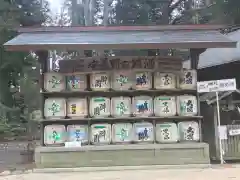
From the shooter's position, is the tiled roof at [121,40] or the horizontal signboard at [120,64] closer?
the tiled roof at [121,40]

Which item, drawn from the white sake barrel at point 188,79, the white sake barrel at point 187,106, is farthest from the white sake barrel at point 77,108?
the white sake barrel at point 188,79

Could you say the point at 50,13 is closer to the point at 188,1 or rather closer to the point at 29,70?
the point at 29,70

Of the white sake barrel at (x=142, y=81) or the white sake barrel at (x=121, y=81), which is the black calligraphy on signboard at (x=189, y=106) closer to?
the white sake barrel at (x=142, y=81)

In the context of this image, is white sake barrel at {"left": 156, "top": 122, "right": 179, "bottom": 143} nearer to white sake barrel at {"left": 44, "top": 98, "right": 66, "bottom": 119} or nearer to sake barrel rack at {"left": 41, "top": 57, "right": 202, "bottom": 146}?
sake barrel rack at {"left": 41, "top": 57, "right": 202, "bottom": 146}

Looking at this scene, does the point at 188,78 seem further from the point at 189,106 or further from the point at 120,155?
the point at 120,155

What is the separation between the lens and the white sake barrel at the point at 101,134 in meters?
12.8

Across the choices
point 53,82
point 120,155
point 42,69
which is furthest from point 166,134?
point 42,69

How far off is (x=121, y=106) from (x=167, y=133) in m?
1.53

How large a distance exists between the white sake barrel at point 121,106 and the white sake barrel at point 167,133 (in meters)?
0.98

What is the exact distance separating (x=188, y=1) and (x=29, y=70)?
13.6 metres

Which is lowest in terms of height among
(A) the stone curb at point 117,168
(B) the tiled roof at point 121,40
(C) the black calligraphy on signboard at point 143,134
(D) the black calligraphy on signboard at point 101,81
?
(A) the stone curb at point 117,168

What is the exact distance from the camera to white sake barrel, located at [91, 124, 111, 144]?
12.8 metres

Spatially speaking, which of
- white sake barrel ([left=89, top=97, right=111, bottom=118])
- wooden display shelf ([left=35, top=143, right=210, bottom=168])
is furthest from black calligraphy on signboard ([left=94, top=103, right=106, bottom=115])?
wooden display shelf ([left=35, top=143, right=210, bottom=168])

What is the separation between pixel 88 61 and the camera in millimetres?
13086
